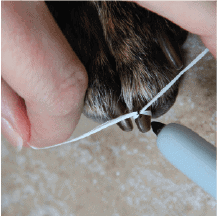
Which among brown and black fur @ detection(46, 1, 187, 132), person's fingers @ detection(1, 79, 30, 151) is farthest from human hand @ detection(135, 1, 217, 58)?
person's fingers @ detection(1, 79, 30, 151)

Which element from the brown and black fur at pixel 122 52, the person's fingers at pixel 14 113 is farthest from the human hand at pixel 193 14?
the person's fingers at pixel 14 113

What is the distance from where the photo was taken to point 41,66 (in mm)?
333

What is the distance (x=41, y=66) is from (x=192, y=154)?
0.68 ft

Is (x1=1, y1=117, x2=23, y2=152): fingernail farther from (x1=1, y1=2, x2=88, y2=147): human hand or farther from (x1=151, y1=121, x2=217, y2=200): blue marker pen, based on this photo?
(x1=151, y1=121, x2=217, y2=200): blue marker pen

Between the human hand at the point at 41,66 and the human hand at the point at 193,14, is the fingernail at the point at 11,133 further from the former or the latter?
the human hand at the point at 193,14

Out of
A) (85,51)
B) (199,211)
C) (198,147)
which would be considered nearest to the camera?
(198,147)

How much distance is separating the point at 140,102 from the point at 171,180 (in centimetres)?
23

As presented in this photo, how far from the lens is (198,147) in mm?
319

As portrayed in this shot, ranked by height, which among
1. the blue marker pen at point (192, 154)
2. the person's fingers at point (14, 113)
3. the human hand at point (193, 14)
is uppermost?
the human hand at point (193, 14)

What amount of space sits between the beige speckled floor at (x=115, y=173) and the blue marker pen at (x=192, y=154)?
161mm

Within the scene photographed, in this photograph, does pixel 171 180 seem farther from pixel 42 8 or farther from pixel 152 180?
pixel 42 8

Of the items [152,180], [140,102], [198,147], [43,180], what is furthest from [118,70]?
[43,180]

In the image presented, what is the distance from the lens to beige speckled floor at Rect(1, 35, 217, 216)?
19.6 inches

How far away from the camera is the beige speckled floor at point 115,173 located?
497 millimetres
